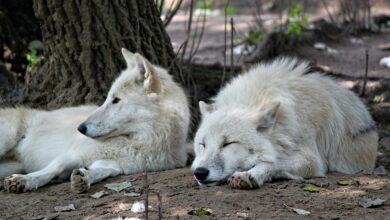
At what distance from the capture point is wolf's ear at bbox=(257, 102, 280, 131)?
5.55 metres

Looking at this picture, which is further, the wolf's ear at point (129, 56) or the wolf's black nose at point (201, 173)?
the wolf's ear at point (129, 56)

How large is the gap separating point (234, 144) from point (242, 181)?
1.15 feet

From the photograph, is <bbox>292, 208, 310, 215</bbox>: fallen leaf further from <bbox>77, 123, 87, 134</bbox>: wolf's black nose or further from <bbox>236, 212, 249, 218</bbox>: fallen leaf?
<bbox>77, 123, 87, 134</bbox>: wolf's black nose

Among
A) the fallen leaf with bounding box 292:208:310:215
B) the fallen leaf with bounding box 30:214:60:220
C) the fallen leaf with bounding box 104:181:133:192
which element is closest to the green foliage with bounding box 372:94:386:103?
the fallen leaf with bounding box 104:181:133:192

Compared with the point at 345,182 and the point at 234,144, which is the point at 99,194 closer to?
the point at 234,144

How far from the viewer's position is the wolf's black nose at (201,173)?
5.29m

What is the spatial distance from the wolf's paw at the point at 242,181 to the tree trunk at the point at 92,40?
2410mm

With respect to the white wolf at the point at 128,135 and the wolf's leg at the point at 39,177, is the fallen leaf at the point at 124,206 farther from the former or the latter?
the wolf's leg at the point at 39,177

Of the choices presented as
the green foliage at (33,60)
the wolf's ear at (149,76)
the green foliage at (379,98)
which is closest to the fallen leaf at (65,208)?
the wolf's ear at (149,76)

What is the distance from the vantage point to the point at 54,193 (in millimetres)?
5629

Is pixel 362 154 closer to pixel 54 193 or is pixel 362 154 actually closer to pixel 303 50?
pixel 54 193

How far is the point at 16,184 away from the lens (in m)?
5.63

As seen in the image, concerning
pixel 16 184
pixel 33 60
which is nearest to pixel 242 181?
pixel 16 184

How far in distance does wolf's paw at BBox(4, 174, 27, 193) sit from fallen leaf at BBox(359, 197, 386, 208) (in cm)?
262
